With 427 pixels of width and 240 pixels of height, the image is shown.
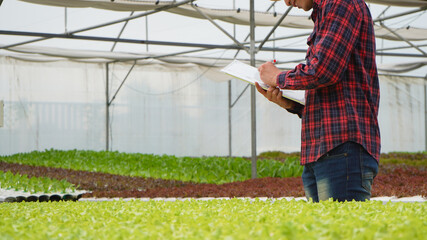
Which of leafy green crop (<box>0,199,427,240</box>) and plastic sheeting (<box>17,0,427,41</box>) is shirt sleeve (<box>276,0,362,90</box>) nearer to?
leafy green crop (<box>0,199,427,240</box>)

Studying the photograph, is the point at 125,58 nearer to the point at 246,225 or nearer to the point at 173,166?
the point at 173,166

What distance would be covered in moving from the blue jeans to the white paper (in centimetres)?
37

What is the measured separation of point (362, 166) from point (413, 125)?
19.1 meters

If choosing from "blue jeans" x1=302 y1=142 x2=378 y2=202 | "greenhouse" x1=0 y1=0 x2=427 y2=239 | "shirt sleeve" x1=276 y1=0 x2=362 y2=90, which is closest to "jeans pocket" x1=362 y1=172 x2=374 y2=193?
"blue jeans" x1=302 y1=142 x2=378 y2=202

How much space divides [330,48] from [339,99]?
264 mm

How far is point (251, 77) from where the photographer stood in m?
2.59

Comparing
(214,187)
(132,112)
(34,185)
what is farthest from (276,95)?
(132,112)

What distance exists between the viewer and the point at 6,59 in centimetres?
1455

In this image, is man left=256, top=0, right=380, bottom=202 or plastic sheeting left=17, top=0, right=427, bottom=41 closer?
man left=256, top=0, right=380, bottom=202

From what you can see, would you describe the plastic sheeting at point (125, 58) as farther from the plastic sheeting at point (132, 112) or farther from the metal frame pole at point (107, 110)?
the metal frame pole at point (107, 110)

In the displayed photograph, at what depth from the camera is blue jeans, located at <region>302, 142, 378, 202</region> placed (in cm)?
220

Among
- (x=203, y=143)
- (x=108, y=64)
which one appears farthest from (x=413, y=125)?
(x=108, y=64)

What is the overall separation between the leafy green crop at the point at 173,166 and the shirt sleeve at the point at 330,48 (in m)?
6.45

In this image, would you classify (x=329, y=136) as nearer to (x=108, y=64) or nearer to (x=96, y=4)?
(x=96, y=4)
